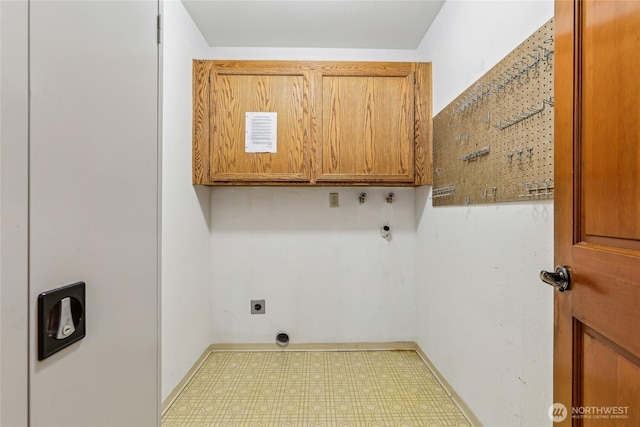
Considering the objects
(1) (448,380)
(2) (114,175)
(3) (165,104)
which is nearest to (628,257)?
(2) (114,175)

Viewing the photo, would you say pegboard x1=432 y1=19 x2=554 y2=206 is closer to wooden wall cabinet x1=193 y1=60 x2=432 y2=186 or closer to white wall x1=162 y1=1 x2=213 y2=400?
wooden wall cabinet x1=193 y1=60 x2=432 y2=186

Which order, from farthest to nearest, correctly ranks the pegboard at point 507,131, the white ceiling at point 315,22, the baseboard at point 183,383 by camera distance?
the white ceiling at point 315,22 → the baseboard at point 183,383 → the pegboard at point 507,131

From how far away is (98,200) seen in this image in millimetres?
619

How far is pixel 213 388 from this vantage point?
191cm

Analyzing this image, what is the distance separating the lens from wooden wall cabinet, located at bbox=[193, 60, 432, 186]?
2133 mm

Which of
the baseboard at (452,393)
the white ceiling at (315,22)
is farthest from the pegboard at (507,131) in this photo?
the baseboard at (452,393)

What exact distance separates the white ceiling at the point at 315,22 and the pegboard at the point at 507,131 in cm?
75

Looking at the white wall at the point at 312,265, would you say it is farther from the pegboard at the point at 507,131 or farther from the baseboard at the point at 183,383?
the pegboard at the point at 507,131

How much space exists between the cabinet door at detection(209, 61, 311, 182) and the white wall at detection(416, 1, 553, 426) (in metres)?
0.94

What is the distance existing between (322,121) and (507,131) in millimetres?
1206

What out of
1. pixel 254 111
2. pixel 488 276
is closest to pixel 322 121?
pixel 254 111

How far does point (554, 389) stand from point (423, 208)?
1449mm

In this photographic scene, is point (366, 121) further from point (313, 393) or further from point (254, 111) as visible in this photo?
point (313, 393)

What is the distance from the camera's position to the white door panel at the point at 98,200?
50 cm
